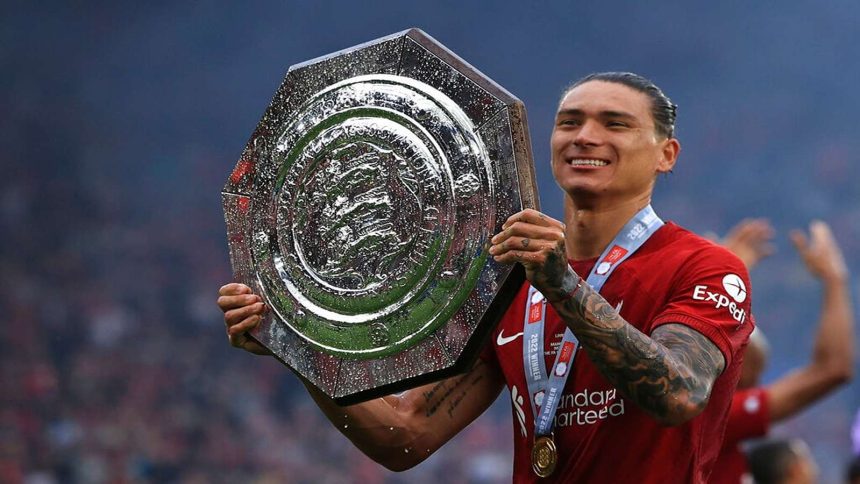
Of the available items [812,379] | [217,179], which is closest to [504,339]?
[812,379]

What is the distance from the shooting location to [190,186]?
1080 cm

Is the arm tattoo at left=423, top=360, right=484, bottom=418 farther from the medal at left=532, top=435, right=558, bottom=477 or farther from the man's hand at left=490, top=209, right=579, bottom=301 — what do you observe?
the man's hand at left=490, top=209, right=579, bottom=301

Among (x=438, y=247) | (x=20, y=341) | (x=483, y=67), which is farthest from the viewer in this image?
(x=483, y=67)

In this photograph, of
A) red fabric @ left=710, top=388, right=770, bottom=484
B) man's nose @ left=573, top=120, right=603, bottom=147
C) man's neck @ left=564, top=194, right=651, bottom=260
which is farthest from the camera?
red fabric @ left=710, top=388, right=770, bottom=484

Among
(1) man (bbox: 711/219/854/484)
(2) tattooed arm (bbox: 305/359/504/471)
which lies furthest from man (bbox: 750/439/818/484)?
(2) tattooed arm (bbox: 305/359/504/471)

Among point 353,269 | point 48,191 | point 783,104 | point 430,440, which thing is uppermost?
point 783,104

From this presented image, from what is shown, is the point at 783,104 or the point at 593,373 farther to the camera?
the point at 783,104

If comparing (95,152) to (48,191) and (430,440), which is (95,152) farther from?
(430,440)

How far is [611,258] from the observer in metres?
2.62

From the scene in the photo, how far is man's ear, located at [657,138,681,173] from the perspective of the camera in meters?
2.75

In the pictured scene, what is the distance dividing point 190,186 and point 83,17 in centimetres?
186

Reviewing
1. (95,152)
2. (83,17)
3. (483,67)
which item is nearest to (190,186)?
(95,152)

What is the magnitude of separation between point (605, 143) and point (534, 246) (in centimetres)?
59

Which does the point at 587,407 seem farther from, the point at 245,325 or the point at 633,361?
the point at 245,325
